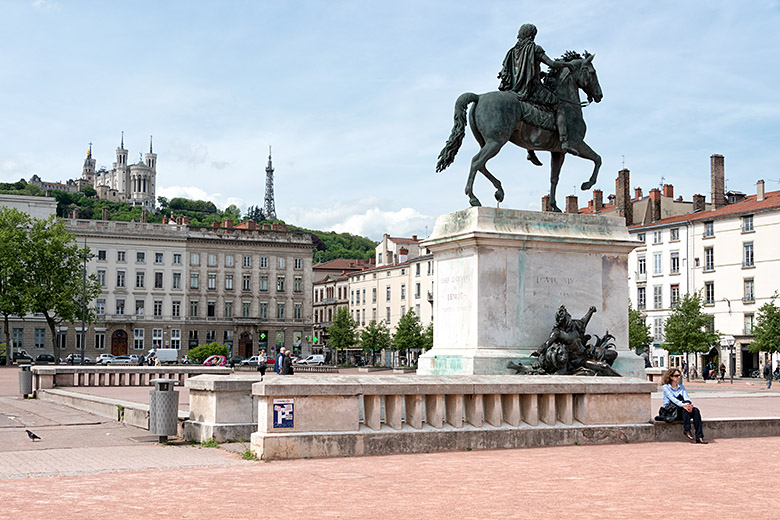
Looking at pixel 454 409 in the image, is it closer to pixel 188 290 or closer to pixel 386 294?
pixel 188 290

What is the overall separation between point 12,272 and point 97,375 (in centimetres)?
4599

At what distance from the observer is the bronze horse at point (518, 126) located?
17891 mm

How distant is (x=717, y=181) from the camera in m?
85.6

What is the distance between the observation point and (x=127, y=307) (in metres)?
114

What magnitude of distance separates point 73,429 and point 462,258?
27.1 feet

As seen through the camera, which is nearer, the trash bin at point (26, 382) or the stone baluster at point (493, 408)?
the stone baluster at point (493, 408)

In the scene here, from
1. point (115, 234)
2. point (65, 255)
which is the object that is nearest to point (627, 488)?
point (65, 255)

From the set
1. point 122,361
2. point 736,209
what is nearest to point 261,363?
point 736,209

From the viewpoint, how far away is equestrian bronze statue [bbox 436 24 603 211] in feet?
58.8

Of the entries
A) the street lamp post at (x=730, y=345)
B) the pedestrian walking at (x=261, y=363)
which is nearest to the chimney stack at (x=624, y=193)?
the street lamp post at (x=730, y=345)

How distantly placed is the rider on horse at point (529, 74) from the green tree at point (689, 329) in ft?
190

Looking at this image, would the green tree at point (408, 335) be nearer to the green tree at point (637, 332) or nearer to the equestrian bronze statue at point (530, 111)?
the green tree at point (637, 332)

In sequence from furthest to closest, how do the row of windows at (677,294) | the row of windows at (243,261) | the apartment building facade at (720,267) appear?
the row of windows at (243,261), the row of windows at (677,294), the apartment building facade at (720,267)

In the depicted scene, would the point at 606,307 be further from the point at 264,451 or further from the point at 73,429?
the point at 73,429
